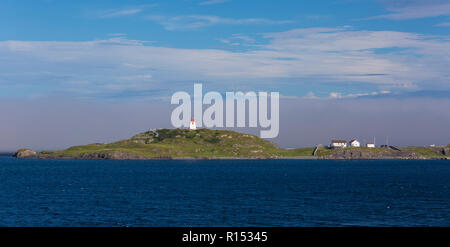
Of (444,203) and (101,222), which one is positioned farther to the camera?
(444,203)

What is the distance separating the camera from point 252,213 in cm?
7788

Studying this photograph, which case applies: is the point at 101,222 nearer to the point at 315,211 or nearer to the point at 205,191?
the point at 315,211

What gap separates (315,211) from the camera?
8031 centimetres

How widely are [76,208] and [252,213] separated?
32958 mm

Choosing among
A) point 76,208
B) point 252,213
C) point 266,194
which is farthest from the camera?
point 266,194

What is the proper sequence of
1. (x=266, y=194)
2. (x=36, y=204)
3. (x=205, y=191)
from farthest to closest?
(x=205, y=191) < (x=266, y=194) < (x=36, y=204)

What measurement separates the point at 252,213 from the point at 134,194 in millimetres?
43083
